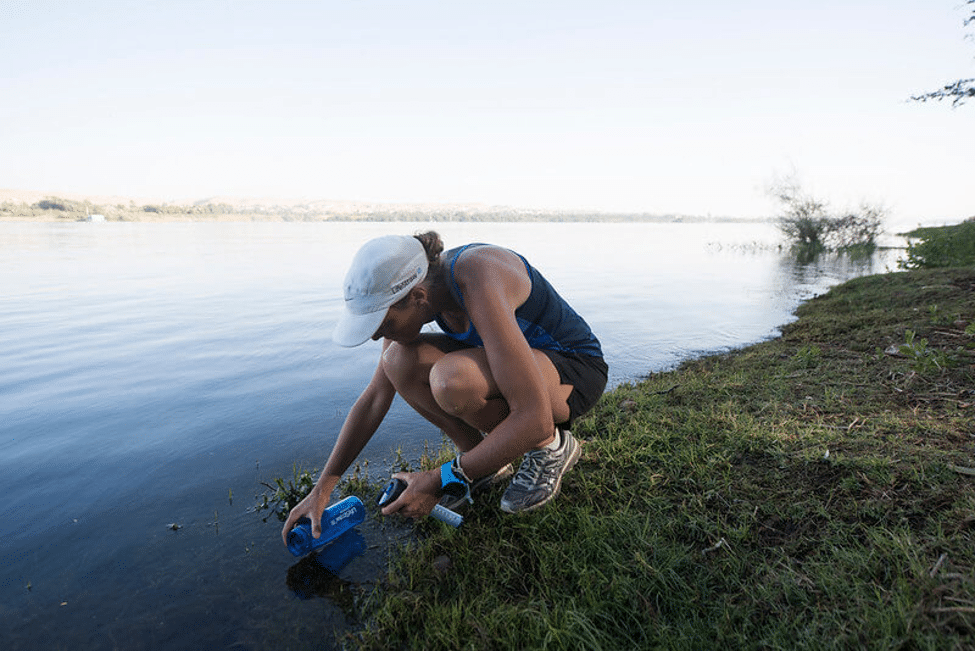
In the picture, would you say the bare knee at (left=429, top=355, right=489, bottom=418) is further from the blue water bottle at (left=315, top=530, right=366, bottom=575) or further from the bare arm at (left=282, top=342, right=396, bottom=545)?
the blue water bottle at (left=315, top=530, right=366, bottom=575)

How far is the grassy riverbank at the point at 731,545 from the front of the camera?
184 cm

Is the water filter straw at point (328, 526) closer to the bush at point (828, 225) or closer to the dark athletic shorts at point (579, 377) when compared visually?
the dark athletic shorts at point (579, 377)

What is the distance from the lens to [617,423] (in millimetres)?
3816

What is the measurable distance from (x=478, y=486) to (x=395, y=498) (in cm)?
60

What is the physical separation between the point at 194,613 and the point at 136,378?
4.74 m

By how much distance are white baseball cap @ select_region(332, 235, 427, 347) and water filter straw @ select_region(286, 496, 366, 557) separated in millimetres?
958

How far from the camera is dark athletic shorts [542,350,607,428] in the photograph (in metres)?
2.87

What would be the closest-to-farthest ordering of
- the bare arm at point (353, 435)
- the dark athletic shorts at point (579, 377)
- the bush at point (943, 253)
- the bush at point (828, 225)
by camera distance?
the bare arm at point (353, 435)
the dark athletic shorts at point (579, 377)
the bush at point (943, 253)
the bush at point (828, 225)

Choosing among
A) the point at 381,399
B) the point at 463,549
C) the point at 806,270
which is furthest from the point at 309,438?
the point at 806,270

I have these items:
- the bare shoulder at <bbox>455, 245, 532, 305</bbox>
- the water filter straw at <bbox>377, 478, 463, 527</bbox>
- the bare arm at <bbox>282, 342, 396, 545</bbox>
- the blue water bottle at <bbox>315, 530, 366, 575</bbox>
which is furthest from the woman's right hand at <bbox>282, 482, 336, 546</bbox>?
the bare shoulder at <bbox>455, 245, 532, 305</bbox>

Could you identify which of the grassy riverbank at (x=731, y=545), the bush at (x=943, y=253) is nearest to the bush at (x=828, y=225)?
the bush at (x=943, y=253)

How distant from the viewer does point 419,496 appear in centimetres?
243

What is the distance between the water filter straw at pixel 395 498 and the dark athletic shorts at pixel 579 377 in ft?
2.53

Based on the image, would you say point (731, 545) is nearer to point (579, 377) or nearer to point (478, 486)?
point (579, 377)
